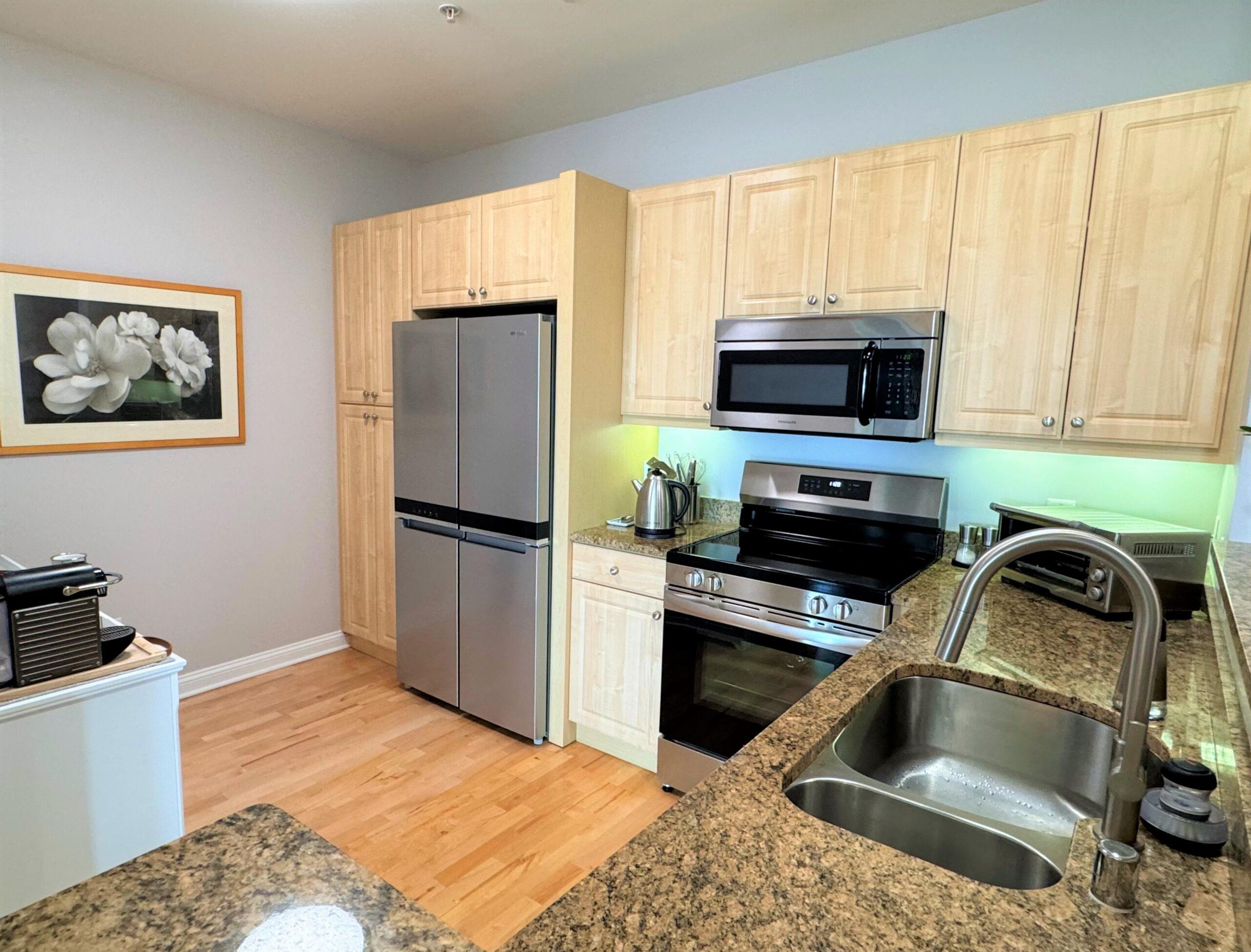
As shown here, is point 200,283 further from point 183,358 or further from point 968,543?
point 968,543

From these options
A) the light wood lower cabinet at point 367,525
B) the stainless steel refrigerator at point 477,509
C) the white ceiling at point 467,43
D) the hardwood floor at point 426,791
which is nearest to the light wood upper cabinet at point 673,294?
the stainless steel refrigerator at point 477,509

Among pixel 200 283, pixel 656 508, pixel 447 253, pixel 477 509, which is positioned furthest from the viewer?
pixel 200 283

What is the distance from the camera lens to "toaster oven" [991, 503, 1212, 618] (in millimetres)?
1578

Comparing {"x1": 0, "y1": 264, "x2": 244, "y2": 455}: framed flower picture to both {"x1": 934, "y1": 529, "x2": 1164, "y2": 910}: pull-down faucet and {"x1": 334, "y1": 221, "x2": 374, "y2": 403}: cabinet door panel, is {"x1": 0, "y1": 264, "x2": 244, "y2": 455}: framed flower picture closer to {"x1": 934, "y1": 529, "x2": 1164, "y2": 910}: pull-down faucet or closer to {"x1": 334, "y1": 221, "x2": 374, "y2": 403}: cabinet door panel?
{"x1": 334, "y1": 221, "x2": 374, "y2": 403}: cabinet door panel

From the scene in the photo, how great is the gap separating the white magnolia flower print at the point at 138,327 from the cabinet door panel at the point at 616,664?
2118 mm

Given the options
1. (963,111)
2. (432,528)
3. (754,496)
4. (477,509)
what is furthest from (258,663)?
(963,111)

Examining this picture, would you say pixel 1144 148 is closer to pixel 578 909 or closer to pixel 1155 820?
pixel 1155 820

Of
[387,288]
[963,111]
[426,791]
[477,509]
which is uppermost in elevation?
[963,111]

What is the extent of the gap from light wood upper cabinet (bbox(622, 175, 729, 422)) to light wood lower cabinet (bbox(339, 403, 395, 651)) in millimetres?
1341

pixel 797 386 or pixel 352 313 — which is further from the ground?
pixel 352 313

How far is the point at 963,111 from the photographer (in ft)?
7.50

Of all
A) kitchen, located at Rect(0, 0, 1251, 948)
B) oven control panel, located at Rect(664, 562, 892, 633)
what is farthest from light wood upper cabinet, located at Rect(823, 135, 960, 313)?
oven control panel, located at Rect(664, 562, 892, 633)

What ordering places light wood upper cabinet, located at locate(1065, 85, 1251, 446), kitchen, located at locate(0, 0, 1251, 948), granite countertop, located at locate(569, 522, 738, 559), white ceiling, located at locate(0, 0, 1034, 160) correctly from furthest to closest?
granite countertop, located at locate(569, 522, 738, 559) < white ceiling, located at locate(0, 0, 1034, 160) < light wood upper cabinet, located at locate(1065, 85, 1251, 446) < kitchen, located at locate(0, 0, 1251, 948)

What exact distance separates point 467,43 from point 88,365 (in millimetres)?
1990
